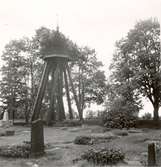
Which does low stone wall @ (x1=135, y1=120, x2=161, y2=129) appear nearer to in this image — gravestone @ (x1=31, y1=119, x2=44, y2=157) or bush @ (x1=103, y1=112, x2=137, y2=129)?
bush @ (x1=103, y1=112, x2=137, y2=129)

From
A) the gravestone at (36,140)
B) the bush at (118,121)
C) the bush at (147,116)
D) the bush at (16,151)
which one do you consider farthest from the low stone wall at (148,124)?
the gravestone at (36,140)

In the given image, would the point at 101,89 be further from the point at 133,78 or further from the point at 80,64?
the point at 133,78

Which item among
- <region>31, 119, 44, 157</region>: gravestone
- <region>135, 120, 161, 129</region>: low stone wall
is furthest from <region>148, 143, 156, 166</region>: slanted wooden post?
<region>135, 120, 161, 129</region>: low stone wall

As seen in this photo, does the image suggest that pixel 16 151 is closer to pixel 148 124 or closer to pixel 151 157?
pixel 151 157

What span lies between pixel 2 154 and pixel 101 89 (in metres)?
26.5

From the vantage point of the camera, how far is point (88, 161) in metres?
9.09

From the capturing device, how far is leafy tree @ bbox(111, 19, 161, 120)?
25.9 m

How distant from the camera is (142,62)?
2673 centimetres

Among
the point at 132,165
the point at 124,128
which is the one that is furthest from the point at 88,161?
the point at 124,128

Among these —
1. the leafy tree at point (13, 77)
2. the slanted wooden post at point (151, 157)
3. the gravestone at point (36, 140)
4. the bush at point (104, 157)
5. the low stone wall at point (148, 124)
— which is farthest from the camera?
the leafy tree at point (13, 77)

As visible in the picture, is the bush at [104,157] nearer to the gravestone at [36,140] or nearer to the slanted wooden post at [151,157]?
the slanted wooden post at [151,157]

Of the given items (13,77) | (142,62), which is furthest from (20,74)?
(142,62)

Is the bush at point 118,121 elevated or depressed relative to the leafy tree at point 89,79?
depressed

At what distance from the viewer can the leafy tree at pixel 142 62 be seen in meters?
25.9
